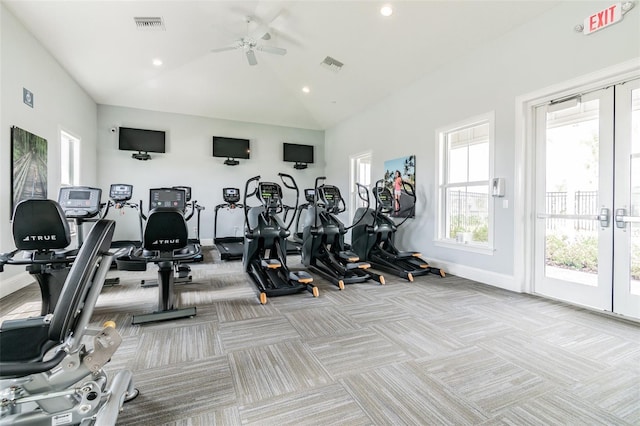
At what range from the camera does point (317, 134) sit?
31.5 ft

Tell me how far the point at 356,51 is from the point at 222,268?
15.2ft

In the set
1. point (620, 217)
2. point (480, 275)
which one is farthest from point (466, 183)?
point (620, 217)

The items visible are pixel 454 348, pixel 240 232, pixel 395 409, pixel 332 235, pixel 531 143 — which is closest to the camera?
pixel 395 409

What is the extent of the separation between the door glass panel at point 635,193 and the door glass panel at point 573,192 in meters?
0.30

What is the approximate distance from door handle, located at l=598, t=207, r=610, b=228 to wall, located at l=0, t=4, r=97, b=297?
22.7 feet

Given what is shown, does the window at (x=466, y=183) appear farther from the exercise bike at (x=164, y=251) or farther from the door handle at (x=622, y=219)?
the exercise bike at (x=164, y=251)

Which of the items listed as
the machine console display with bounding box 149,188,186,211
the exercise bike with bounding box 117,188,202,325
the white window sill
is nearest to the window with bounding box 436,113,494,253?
the white window sill

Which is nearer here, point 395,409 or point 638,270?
point 395,409

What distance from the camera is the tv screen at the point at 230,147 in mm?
8281

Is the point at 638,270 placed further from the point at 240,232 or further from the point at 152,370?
the point at 240,232

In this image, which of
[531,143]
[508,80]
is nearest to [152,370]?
[531,143]

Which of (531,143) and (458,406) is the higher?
(531,143)

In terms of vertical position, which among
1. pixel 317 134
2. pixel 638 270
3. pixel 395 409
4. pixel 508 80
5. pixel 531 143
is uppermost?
pixel 317 134

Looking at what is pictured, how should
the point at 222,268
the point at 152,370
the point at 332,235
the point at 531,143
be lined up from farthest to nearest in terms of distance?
the point at 222,268 → the point at 332,235 → the point at 531,143 → the point at 152,370
